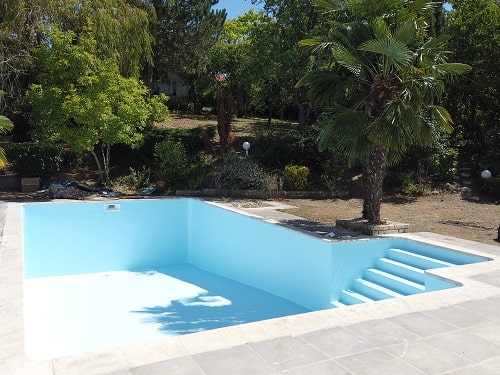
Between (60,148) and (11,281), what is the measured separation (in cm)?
1212

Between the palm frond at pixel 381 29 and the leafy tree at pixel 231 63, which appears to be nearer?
the palm frond at pixel 381 29

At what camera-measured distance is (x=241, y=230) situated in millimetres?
11922

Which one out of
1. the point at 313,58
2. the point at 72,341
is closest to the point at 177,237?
the point at 72,341

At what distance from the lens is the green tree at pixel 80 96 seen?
15.4 m

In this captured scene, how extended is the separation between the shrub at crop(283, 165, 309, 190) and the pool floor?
545cm

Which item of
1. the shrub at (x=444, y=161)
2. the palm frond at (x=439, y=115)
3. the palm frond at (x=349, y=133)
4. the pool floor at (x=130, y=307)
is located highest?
the palm frond at (x=439, y=115)

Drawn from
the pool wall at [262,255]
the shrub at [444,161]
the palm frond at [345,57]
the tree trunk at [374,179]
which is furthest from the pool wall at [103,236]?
the shrub at [444,161]

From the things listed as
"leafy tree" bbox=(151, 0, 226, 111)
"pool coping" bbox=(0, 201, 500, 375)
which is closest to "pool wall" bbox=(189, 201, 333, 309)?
"pool coping" bbox=(0, 201, 500, 375)

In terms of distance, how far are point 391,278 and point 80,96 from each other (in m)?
11.8

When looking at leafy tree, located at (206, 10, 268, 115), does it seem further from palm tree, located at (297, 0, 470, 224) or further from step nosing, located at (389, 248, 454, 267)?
step nosing, located at (389, 248, 454, 267)

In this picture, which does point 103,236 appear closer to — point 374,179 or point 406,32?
point 374,179

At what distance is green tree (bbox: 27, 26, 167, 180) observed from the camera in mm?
15414

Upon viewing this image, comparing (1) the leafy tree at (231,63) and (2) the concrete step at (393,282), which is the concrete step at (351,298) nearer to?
(2) the concrete step at (393,282)

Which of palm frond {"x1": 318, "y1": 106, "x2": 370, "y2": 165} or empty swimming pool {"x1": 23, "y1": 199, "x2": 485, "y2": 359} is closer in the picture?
empty swimming pool {"x1": 23, "y1": 199, "x2": 485, "y2": 359}
